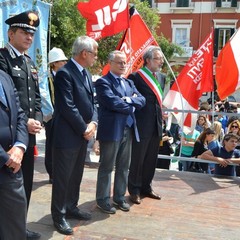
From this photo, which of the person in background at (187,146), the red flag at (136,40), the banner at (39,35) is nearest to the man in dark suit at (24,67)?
the banner at (39,35)

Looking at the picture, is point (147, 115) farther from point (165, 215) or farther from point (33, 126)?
point (33, 126)

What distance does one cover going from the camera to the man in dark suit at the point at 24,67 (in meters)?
2.85

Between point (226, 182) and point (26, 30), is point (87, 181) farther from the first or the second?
point (26, 30)

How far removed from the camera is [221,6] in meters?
31.1

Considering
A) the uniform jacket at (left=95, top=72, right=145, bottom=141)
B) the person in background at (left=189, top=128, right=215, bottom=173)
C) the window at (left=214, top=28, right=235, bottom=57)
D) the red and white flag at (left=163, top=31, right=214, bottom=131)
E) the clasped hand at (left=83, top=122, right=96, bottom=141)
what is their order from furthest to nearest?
the window at (left=214, top=28, right=235, bottom=57)
the red and white flag at (left=163, top=31, right=214, bottom=131)
the person in background at (left=189, top=128, right=215, bottom=173)
the uniform jacket at (left=95, top=72, right=145, bottom=141)
the clasped hand at (left=83, top=122, right=96, bottom=141)

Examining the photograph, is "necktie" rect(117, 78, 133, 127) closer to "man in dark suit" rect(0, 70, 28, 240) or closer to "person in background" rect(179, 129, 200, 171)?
"man in dark suit" rect(0, 70, 28, 240)

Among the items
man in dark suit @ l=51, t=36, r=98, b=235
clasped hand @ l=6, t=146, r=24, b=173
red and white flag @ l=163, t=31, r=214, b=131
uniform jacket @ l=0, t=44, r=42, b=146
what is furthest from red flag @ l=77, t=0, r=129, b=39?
clasped hand @ l=6, t=146, r=24, b=173

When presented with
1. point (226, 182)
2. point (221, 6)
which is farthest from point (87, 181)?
point (221, 6)

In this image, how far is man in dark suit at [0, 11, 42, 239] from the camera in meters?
2.85

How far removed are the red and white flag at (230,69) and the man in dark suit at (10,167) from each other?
366 cm

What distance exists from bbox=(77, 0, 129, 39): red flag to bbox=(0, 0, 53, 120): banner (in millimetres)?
1115

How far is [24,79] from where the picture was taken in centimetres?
293

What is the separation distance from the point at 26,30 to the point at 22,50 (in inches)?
6.5

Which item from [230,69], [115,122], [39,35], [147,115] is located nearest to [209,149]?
[230,69]
